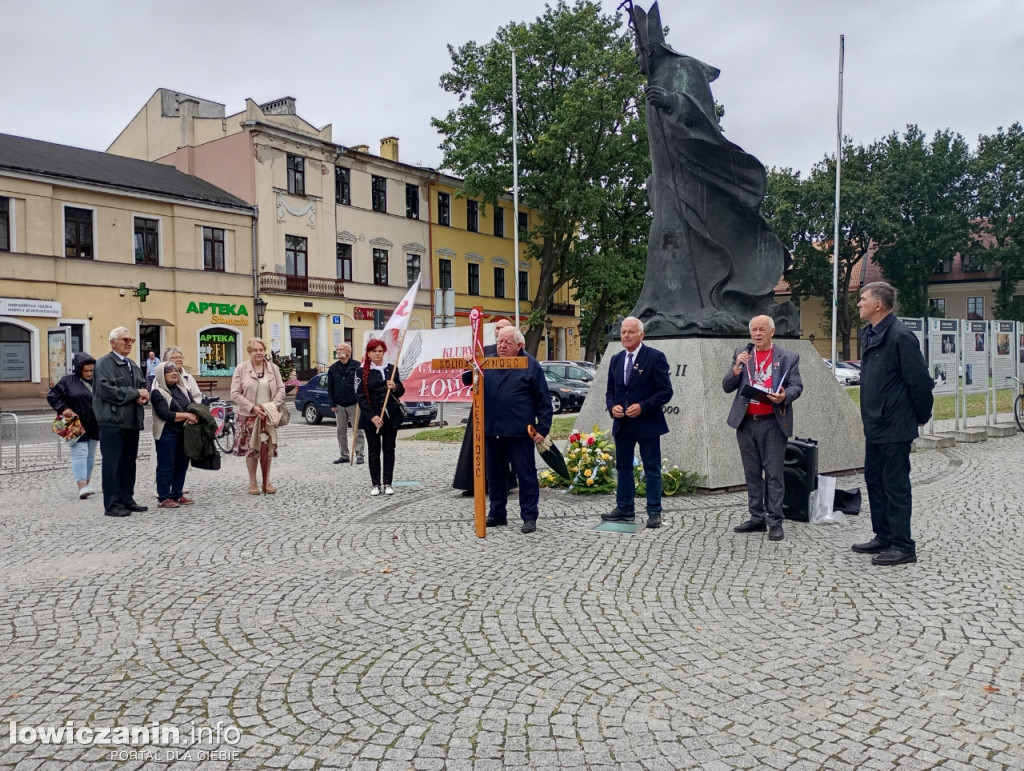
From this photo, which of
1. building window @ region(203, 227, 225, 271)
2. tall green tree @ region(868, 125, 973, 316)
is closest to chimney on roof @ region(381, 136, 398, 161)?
building window @ region(203, 227, 225, 271)

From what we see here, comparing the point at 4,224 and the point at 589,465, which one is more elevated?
the point at 4,224

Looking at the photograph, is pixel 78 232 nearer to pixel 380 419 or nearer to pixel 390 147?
pixel 390 147

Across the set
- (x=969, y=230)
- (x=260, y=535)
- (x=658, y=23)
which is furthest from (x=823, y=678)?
(x=969, y=230)

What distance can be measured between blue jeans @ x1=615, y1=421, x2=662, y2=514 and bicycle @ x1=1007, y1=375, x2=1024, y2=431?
11.5 metres

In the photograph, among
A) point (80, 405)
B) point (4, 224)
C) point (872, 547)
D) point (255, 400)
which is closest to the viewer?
point (872, 547)

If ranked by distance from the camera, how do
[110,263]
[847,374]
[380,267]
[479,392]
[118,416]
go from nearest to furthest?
1. [479,392]
2. [118,416]
3. [110,263]
4. [380,267]
5. [847,374]

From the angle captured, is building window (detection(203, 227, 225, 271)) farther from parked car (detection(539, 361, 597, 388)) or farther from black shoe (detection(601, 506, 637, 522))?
black shoe (detection(601, 506, 637, 522))

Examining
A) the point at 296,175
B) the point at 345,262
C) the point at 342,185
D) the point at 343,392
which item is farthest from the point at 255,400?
the point at 342,185

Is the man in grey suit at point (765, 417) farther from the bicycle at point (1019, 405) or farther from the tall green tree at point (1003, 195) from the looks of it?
the tall green tree at point (1003, 195)

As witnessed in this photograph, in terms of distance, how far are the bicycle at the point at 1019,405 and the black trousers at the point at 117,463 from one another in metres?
15.1

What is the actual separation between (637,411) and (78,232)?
101 ft

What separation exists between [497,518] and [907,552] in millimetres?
3319

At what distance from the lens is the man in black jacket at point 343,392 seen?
12445mm

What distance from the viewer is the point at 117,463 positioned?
26.6ft
